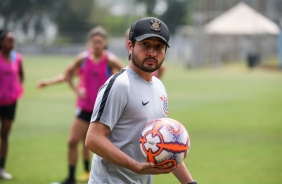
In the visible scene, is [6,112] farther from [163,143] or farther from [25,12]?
[25,12]

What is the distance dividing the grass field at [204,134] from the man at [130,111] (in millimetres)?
5670

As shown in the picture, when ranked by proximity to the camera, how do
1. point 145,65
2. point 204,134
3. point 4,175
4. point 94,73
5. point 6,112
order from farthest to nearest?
1. point 204,134
2. point 6,112
3. point 94,73
4. point 4,175
5. point 145,65

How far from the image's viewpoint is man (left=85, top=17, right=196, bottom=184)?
→ 189 inches

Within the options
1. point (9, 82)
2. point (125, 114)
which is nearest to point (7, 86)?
point (9, 82)

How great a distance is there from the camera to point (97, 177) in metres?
5.09

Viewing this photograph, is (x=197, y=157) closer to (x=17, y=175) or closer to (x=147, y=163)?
(x=17, y=175)

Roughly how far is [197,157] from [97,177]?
8.44 metres

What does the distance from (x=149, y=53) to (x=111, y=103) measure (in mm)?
461

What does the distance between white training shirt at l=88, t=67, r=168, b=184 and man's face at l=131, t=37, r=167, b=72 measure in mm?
148

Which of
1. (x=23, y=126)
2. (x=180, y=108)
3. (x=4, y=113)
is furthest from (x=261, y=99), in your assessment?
(x=4, y=113)

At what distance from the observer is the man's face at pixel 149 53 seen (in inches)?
193

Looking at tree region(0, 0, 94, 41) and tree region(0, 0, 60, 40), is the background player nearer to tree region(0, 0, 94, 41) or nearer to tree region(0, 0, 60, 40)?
tree region(0, 0, 94, 41)

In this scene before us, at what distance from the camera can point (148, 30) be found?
15.9 ft

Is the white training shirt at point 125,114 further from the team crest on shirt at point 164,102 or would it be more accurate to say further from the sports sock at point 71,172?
the sports sock at point 71,172
